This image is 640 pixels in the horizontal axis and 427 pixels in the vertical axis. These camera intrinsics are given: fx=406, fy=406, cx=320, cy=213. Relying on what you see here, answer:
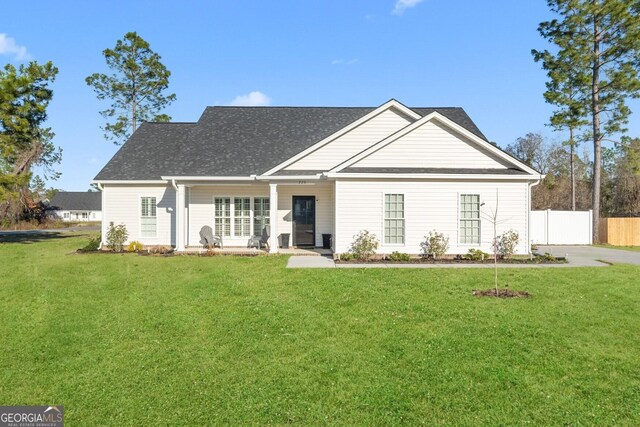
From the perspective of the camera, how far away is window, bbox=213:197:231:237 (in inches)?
704

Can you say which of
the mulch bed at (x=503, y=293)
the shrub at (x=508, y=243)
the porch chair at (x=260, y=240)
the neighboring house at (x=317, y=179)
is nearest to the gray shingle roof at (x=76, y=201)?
the neighboring house at (x=317, y=179)

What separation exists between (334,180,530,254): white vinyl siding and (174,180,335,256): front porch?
2.30 meters

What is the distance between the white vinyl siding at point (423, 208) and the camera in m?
14.6

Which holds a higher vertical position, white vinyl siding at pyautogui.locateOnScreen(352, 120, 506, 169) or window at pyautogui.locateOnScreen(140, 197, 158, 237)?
white vinyl siding at pyautogui.locateOnScreen(352, 120, 506, 169)

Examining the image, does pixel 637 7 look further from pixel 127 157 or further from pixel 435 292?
pixel 127 157

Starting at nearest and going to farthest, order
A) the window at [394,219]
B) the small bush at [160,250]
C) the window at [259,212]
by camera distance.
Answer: the window at [394,219] → the small bush at [160,250] → the window at [259,212]

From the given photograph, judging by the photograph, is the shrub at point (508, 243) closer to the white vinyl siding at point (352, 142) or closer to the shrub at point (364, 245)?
the shrub at point (364, 245)

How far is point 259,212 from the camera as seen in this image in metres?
17.9

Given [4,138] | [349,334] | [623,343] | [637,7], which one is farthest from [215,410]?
[637,7]

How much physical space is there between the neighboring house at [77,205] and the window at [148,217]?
2822 inches

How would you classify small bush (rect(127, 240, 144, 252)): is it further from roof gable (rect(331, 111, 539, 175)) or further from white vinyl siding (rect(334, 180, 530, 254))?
roof gable (rect(331, 111, 539, 175))

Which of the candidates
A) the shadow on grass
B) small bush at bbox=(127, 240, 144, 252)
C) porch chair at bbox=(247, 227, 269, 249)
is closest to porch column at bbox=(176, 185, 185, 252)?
small bush at bbox=(127, 240, 144, 252)

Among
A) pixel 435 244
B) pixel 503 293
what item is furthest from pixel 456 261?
pixel 503 293

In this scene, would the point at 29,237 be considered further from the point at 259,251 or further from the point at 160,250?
the point at 259,251
